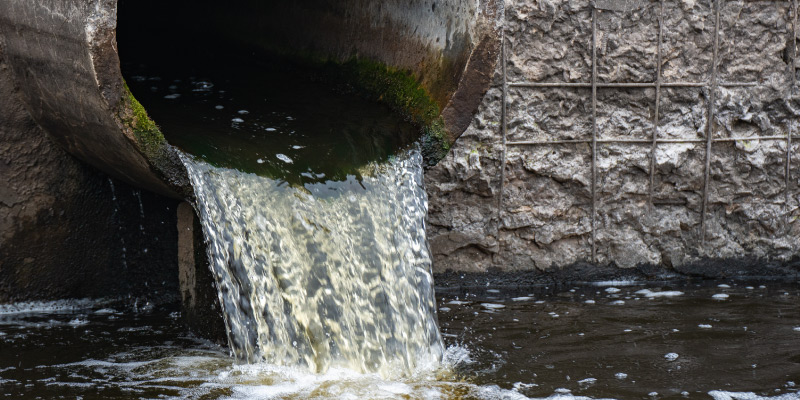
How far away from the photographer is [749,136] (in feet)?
17.7

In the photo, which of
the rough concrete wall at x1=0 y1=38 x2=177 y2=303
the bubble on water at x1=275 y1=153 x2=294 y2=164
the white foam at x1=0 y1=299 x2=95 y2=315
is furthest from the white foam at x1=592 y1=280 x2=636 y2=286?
the white foam at x1=0 y1=299 x2=95 y2=315

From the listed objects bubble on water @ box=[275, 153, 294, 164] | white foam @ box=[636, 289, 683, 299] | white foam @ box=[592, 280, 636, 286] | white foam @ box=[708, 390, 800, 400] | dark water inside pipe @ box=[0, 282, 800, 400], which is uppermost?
bubble on water @ box=[275, 153, 294, 164]

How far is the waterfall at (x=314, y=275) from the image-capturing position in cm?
367

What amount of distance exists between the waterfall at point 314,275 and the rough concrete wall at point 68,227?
1.17 meters

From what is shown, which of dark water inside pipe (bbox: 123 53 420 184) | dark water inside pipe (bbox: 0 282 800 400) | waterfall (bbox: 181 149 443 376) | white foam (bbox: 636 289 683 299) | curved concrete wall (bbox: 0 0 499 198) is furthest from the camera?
white foam (bbox: 636 289 683 299)

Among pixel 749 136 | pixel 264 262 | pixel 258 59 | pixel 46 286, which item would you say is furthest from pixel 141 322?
pixel 749 136

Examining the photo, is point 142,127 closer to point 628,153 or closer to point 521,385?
point 521,385

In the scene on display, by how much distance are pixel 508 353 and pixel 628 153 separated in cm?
185

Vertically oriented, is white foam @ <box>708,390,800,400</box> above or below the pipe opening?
below

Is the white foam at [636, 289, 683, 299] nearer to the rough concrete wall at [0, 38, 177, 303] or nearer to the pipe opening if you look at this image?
the pipe opening

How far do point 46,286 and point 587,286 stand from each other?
3038 millimetres

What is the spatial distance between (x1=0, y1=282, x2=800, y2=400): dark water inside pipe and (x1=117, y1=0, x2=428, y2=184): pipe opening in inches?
36.5

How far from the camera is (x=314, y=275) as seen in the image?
3734mm

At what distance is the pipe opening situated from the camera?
157 inches
